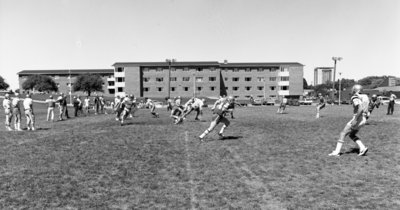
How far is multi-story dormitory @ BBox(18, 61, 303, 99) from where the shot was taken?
89.2 m

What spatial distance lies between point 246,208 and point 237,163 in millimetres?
3278

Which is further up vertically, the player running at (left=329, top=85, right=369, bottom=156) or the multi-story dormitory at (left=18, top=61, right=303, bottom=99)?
the multi-story dormitory at (left=18, top=61, right=303, bottom=99)

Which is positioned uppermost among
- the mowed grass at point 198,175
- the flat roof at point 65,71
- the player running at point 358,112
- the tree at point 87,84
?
the flat roof at point 65,71

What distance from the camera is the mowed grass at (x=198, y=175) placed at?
5191 mm

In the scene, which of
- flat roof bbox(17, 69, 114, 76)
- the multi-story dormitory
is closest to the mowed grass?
the multi-story dormitory

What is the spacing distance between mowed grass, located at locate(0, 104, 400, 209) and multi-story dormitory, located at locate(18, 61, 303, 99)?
7548 cm

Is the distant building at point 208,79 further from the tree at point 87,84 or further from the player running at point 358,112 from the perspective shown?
the player running at point 358,112

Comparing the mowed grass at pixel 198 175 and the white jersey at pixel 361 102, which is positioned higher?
the white jersey at pixel 361 102

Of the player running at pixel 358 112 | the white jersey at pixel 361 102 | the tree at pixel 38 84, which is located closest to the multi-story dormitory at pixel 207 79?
the tree at pixel 38 84

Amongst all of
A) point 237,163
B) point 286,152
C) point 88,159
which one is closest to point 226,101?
point 286,152

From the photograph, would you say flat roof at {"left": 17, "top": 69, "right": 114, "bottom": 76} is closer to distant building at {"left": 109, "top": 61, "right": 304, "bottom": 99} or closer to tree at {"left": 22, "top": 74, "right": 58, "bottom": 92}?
tree at {"left": 22, "top": 74, "right": 58, "bottom": 92}

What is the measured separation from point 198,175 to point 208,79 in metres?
84.3

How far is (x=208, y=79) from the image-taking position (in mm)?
90625

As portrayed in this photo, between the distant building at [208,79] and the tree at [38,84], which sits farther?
the tree at [38,84]
